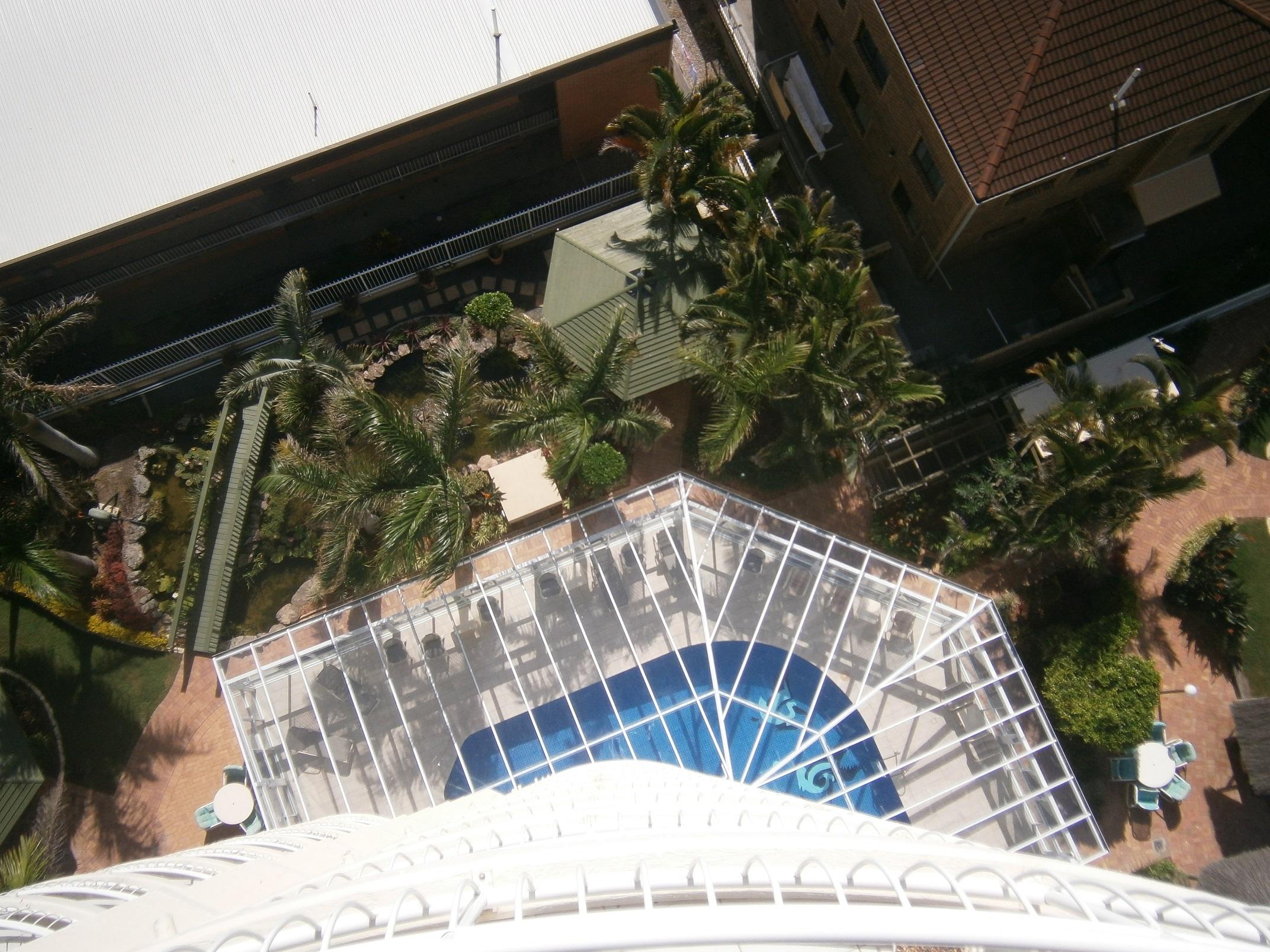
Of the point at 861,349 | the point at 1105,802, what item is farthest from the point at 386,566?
the point at 1105,802

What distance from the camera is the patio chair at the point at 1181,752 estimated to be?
56.0 ft

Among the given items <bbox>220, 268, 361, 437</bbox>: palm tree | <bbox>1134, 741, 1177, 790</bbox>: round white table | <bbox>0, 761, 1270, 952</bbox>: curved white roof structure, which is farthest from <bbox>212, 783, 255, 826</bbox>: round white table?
<bbox>1134, 741, 1177, 790</bbox>: round white table

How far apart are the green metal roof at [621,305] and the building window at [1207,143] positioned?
13.0 meters

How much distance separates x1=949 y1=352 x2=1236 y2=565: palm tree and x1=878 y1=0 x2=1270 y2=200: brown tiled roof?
183 inches

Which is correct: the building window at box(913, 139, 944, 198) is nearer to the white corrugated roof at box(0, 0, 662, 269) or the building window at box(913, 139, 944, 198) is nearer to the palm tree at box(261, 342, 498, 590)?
the white corrugated roof at box(0, 0, 662, 269)

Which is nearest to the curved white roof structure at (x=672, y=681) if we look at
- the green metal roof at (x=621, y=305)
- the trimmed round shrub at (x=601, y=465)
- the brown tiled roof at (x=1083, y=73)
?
the trimmed round shrub at (x=601, y=465)

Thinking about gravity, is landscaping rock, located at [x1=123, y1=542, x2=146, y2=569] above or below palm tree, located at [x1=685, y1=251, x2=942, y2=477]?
above

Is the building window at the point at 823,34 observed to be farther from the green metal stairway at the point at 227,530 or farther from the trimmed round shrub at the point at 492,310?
the green metal stairway at the point at 227,530

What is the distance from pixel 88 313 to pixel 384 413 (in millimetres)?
8736

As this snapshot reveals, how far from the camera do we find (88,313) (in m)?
18.0

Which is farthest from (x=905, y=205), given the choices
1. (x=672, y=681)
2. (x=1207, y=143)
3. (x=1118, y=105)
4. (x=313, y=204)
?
(x=313, y=204)

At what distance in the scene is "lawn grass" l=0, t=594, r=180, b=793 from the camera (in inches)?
752

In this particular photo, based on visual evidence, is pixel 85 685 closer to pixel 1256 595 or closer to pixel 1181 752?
pixel 1181 752

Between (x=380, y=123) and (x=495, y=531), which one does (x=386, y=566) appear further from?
(x=380, y=123)
